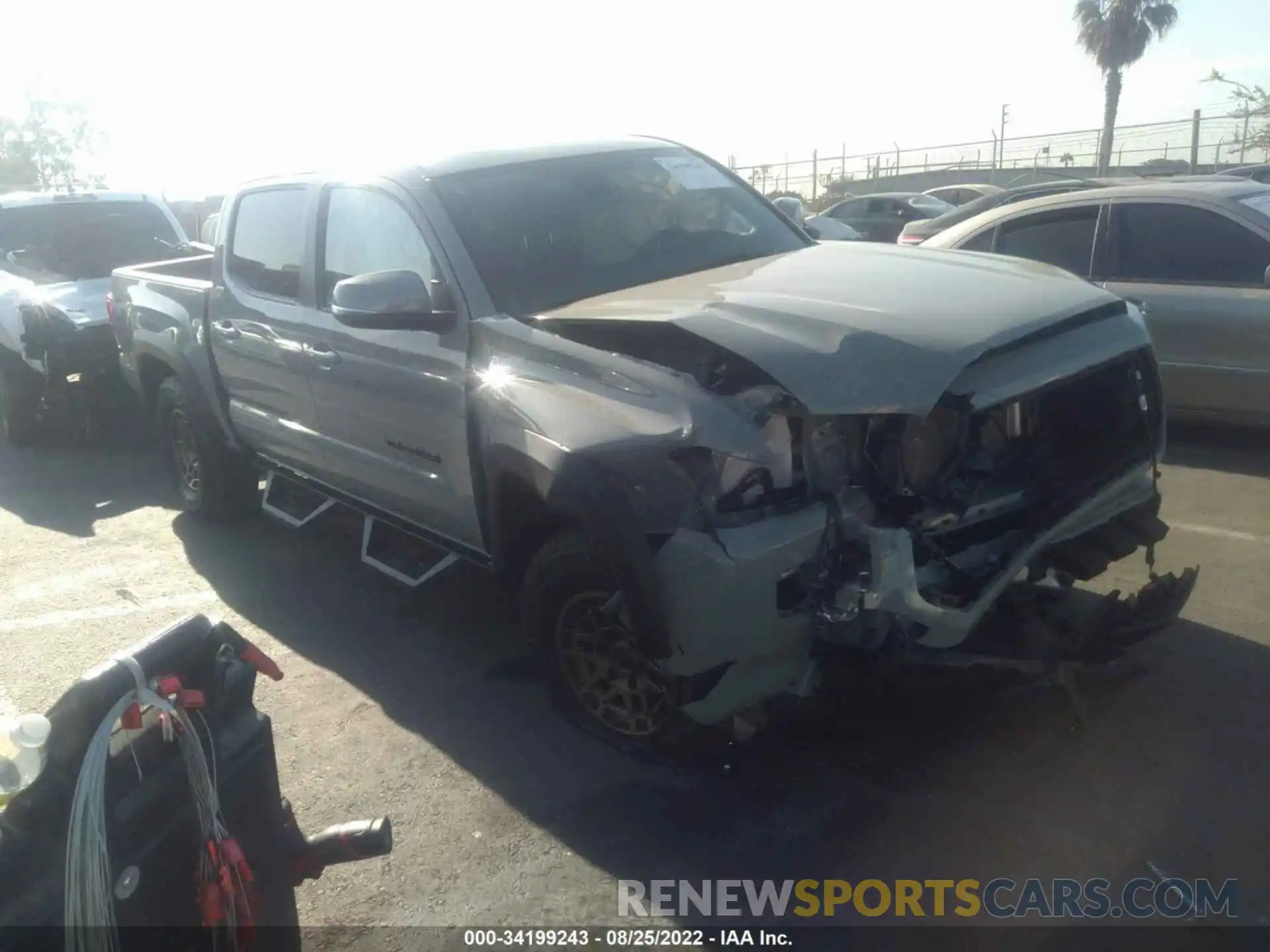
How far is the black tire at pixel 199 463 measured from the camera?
6.35m

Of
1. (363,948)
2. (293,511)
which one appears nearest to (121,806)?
(363,948)

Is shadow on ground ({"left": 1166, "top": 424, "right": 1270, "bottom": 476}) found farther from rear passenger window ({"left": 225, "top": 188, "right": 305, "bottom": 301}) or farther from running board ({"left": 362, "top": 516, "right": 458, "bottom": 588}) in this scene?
rear passenger window ({"left": 225, "top": 188, "right": 305, "bottom": 301})

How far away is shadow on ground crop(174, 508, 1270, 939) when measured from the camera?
10.2 ft

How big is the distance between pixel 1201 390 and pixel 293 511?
5.18 m

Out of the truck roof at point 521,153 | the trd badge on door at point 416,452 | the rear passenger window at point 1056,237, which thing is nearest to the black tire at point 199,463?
the trd badge on door at point 416,452

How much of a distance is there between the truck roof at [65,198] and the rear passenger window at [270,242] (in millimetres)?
5064

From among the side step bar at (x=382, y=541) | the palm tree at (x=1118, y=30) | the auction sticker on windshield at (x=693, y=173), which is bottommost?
the side step bar at (x=382, y=541)

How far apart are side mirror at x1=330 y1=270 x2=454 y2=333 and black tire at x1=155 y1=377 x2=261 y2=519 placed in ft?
8.74

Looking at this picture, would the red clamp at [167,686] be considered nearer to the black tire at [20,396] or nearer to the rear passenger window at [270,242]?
the rear passenger window at [270,242]

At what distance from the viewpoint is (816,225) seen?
5590 millimetres

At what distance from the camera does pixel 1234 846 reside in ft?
9.93

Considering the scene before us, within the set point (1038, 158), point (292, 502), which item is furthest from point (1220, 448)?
point (1038, 158)

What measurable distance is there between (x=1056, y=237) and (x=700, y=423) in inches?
196

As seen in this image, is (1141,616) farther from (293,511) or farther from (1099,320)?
(293,511)
